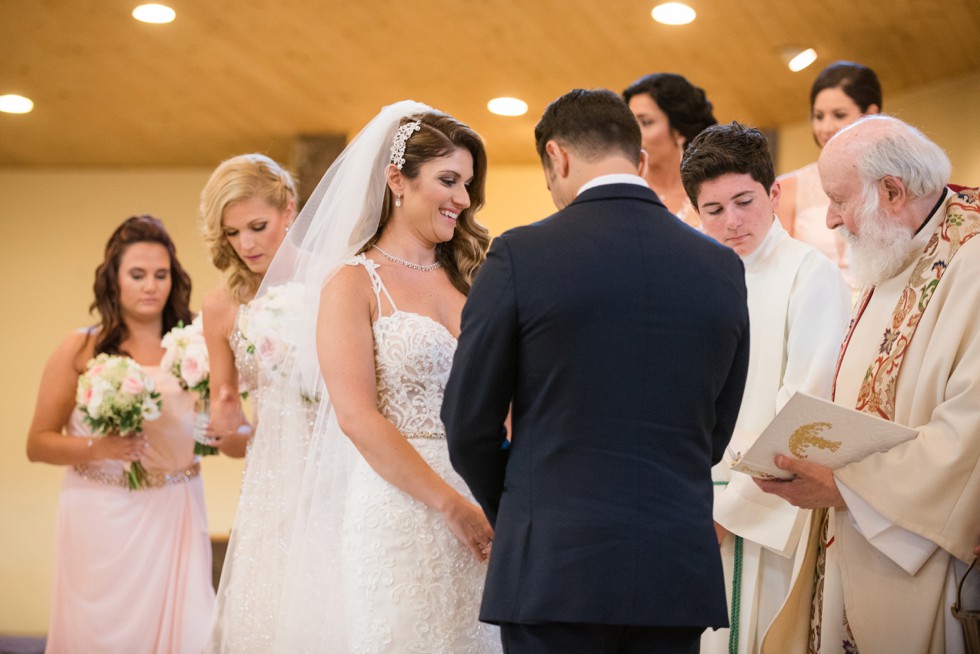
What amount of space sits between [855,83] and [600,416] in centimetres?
349

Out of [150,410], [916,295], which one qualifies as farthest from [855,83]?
[150,410]

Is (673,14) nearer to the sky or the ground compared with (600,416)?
nearer to the sky

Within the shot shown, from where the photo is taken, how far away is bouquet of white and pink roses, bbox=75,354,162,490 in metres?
4.64

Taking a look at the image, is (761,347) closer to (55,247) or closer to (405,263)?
(405,263)

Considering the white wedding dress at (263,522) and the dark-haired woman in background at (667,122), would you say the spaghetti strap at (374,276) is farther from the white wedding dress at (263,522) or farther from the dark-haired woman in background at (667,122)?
the dark-haired woman in background at (667,122)

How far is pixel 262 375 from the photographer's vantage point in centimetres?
413

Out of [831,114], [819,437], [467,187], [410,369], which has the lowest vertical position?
[819,437]

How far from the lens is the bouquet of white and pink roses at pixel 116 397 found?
15.2 feet

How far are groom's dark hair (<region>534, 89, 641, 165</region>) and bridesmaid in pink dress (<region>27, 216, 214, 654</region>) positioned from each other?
2.98m

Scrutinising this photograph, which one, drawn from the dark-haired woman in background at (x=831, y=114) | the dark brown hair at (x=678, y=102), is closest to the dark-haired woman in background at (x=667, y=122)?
the dark brown hair at (x=678, y=102)

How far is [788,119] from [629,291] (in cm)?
616

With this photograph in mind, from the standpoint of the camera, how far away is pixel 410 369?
10.0 ft

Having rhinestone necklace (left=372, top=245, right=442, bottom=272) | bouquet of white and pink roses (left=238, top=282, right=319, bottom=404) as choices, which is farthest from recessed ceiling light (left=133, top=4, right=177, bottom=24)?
rhinestone necklace (left=372, top=245, right=442, bottom=272)

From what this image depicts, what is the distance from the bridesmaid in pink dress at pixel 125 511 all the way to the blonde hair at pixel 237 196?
2.44 ft
